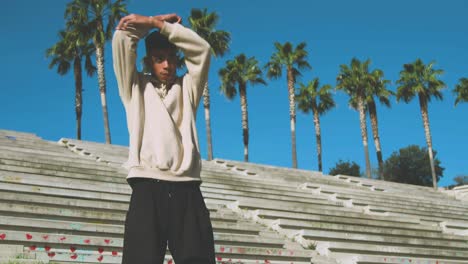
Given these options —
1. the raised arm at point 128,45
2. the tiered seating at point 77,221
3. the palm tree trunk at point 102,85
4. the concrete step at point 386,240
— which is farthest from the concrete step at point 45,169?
the palm tree trunk at point 102,85

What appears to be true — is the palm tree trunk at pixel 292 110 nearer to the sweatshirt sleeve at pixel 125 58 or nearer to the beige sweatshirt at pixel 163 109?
the beige sweatshirt at pixel 163 109

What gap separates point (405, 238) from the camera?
1263 cm

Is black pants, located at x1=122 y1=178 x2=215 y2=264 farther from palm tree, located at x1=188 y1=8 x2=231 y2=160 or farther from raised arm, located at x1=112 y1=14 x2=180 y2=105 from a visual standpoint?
palm tree, located at x1=188 y1=8 x2=231 y2=160

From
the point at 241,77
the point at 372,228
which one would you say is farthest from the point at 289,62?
the point at 372,228

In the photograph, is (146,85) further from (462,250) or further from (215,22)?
(215,22)

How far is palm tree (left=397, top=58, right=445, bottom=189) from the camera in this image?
130 feet

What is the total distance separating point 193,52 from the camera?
320 cm

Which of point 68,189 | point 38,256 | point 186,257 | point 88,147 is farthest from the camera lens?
point 88,147

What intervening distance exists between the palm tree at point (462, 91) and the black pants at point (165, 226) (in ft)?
136

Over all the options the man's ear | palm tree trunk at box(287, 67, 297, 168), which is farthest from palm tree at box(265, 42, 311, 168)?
the man's ear

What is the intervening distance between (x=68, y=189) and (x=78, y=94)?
84.9 ft

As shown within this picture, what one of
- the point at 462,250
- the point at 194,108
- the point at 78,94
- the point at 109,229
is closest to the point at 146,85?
the point at 194,108

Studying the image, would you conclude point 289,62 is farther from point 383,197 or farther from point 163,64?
point 163,64

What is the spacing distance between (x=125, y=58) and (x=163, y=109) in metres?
0.35
